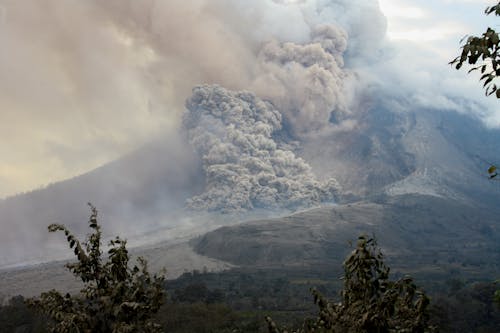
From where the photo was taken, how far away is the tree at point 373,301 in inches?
305

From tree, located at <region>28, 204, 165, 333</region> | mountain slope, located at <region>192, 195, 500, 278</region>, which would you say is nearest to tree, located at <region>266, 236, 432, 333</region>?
tree, located at <region>28, 204, 165, 333</region>

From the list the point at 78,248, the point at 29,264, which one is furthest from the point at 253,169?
the point at 78,248

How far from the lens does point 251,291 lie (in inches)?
3529

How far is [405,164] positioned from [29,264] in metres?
121

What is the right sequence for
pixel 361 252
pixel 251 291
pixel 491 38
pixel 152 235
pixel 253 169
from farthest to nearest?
pixel 152 235
pixel 253 169
pixel 251 291
pixel 361 252
pixel 491 38

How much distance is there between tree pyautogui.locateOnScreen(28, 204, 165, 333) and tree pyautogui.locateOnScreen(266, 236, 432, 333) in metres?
3.22

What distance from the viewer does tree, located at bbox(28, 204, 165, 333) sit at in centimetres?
920

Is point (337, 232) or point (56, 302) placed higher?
point (337, 232)

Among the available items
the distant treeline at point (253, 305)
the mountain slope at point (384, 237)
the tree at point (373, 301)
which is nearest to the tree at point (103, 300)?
the tree at point (373, 301)

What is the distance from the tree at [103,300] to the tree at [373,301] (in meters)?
3.22

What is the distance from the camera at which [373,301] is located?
7922mm

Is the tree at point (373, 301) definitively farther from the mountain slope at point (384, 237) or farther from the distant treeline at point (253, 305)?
the mountain slope at point (384, 237)

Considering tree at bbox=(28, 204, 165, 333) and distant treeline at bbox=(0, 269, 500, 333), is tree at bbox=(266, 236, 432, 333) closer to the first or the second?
tree at bbox=(28, 204, 165, 333)

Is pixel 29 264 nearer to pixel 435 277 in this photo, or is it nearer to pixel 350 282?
pixel 435 277
